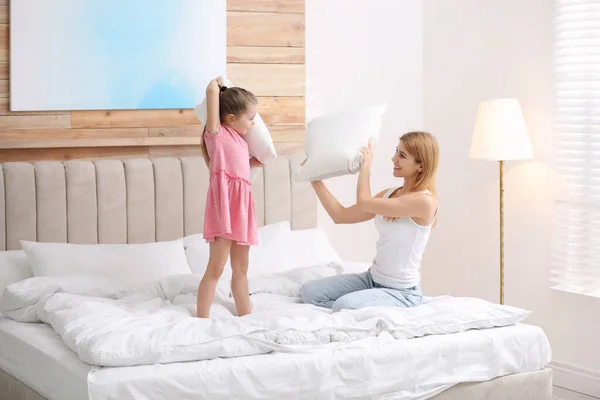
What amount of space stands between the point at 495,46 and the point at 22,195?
2469 mm

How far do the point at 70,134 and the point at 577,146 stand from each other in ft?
7.83

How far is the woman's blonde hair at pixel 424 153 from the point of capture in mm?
3443

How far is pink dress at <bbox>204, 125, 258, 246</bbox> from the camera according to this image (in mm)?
3359

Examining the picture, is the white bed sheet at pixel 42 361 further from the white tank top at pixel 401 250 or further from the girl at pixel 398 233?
the white tank top at pixel 401 250

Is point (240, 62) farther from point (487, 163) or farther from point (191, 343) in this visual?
point (191, 343)

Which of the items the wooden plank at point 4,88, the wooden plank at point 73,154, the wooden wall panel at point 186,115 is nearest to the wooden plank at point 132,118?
the wooden wall panel at point 186,115

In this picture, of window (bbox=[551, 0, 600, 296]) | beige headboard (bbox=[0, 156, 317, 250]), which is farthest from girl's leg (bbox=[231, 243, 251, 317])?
window (bbox=[551, 0, 600, 296])

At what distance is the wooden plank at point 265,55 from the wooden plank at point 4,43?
3.53 ft

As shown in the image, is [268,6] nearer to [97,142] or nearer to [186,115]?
[186,115]

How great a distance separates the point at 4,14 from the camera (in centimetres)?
396

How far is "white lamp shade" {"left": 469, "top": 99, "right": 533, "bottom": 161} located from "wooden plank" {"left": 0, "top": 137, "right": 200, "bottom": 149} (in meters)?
1.40

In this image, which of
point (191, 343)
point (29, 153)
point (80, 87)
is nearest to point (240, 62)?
point (80, 87)

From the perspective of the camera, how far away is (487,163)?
187 inches

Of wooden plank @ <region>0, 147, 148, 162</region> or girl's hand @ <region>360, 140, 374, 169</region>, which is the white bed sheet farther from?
girl's hand @ <region>360, 140, 374, 169</region>
